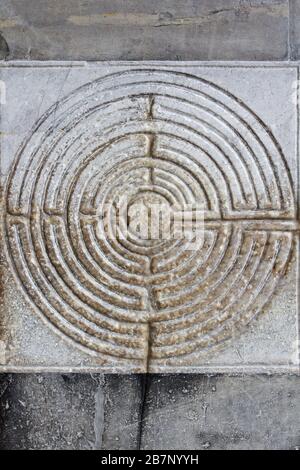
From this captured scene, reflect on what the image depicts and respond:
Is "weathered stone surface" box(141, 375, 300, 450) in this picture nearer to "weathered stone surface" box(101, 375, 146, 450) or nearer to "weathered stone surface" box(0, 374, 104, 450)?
"weathered stone surface" box(101, 375, 146, 450)

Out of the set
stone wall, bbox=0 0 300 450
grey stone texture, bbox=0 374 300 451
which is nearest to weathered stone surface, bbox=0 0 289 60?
stone wall, bbox=0 0 300 450

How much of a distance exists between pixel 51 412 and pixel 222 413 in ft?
2.54

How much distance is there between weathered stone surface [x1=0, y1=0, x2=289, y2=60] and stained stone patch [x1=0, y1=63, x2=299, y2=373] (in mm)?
77

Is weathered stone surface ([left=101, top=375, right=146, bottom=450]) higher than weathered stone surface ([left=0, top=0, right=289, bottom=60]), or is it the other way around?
weathered stone surface ([left=0, top=0, right=289, bottom=60])

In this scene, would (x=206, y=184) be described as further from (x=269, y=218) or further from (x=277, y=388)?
(x=277, y=388)

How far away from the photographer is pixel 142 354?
8.14 ft

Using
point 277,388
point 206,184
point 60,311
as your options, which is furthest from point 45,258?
point 277,388

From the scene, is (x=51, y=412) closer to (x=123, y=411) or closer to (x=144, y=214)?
(x=123, y=411)

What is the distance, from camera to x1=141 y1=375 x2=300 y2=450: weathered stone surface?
2514mm

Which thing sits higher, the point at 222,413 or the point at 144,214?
the point at 144,214

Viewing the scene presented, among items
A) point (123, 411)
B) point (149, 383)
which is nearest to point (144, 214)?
point (149, 383)

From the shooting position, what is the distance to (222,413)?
99.6 inches

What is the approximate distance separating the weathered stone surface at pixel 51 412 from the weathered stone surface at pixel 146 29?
1457mm

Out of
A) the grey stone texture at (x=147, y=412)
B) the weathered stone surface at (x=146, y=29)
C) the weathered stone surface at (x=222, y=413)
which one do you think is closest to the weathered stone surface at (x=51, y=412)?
the grey stone texture at (x=147, y=412)
